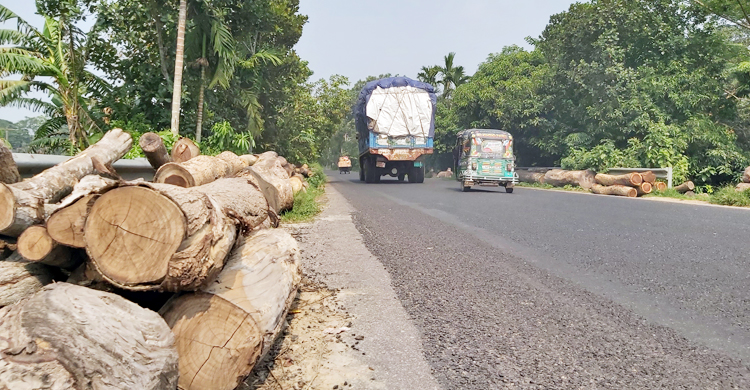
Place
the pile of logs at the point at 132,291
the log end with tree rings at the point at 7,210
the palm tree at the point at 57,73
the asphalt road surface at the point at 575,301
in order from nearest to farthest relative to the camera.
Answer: the pile of logs at the point at 132,291
the asphalt road surface at the point at 575,301
the log end with tree rings at the point at 7,210
the palm tree at the point at 57,73

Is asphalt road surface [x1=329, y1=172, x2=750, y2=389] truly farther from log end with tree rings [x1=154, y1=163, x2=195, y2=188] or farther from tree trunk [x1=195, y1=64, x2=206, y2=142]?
tree trunk [x1=195, y1=64, x2=206, y2=142]

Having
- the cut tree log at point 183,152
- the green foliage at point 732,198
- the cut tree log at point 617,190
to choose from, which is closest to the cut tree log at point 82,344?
the cut tree log at point 183,152

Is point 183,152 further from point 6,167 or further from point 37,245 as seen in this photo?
point 37,245

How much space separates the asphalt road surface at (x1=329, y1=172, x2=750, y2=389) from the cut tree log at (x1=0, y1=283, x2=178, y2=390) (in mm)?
1625

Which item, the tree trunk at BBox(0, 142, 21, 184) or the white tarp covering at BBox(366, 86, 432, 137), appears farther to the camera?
the white tarp covering at BBox(366, 86, 432, 137)

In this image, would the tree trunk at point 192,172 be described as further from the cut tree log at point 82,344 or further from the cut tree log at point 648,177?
the cut tree log at point 648,177

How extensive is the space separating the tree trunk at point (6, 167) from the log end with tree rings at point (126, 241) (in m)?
2.32

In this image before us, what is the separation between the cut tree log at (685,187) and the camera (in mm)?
20172

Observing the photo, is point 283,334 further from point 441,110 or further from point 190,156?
point 441,110

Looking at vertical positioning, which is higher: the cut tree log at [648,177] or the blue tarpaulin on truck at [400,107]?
the blue tarpaulin on truck at [400,107]

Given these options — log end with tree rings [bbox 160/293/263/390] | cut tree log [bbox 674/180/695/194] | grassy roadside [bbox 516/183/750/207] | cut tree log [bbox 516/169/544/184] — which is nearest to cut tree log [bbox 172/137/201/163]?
log end with tree rings [bbox 160/293/263/390]

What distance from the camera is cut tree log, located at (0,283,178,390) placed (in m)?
2.11

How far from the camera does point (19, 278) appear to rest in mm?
3314

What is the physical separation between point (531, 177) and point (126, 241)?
28.7 metres
